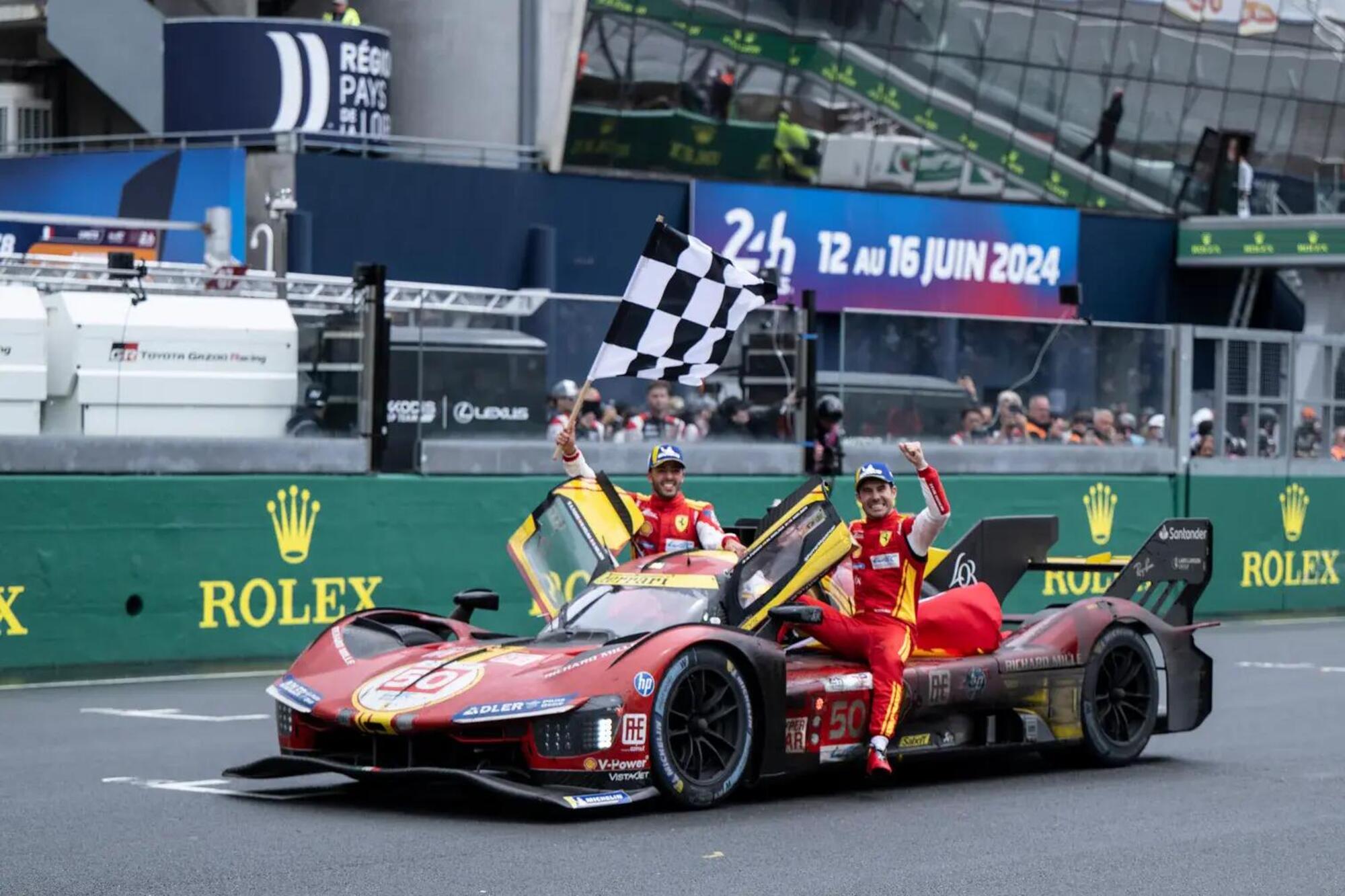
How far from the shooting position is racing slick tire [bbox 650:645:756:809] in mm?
9031

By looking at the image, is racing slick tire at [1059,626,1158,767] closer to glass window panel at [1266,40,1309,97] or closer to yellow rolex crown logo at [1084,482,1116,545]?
yellow rolex crown logo at [1084,482,1116,545]

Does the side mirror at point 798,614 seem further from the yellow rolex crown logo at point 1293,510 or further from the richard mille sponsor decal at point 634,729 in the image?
the yellow rolex crown logo at point 1293,510

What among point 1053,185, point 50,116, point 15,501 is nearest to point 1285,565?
point 15,501

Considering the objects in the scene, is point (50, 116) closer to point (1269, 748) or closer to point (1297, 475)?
point (1297, 475)

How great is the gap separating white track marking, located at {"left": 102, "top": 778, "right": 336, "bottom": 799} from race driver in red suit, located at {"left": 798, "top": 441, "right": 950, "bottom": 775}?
2.38 metres

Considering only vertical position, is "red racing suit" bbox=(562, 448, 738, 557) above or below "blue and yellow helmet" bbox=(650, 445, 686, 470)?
below

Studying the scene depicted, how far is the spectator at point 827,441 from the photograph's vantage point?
19047 mm

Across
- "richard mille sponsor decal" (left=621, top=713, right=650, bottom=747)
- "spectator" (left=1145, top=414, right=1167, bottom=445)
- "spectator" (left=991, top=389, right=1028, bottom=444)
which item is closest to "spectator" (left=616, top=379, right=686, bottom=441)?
"spectator" (left=991, top=389, right=1028, bottom=444)

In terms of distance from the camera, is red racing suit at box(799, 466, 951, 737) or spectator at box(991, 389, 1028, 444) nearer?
red racing suit at box(799, 466, 951, 737)

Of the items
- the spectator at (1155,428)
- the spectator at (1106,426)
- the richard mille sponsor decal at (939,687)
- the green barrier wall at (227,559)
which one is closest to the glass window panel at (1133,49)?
the spectator at (1155,428)

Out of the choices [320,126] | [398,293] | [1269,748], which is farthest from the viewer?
[320,126]

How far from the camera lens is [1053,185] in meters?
39.0

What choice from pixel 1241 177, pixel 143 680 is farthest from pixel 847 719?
pixel 1241 177

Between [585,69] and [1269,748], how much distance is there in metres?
21.6
